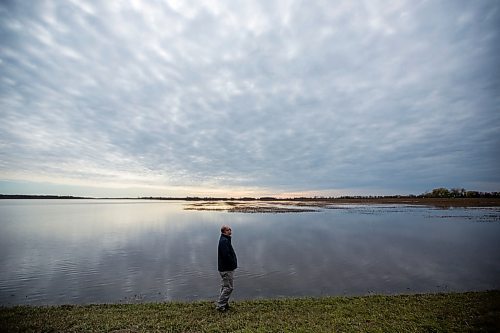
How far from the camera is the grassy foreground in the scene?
9.41 m

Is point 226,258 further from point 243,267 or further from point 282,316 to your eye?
point 243,267

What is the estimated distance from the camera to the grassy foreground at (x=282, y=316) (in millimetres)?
9406

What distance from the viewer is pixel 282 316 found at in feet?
34.1

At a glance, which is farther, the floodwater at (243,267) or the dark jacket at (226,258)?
the floodwater at (243,267)

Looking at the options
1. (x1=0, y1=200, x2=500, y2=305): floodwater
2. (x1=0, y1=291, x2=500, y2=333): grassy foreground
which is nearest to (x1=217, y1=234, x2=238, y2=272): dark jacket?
(x1=0, y1=291, x2=500, y2=333): grassy foreground

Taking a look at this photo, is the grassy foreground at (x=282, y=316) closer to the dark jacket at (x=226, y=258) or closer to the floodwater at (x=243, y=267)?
the dark jacket at (x=226, y=258)

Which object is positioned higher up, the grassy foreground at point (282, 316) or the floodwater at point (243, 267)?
the grassy foreground at point (282, 316)

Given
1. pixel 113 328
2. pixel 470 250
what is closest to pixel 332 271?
pixel 113 328

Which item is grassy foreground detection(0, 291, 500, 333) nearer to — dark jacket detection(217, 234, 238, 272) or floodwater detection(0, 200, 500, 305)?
dark jacket detection(217, 234, 238, 272)

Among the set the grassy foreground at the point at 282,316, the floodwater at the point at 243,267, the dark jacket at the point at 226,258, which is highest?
the dark jacket at the point at 226,258

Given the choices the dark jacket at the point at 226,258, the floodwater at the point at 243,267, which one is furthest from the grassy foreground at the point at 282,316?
the floodwater at the point at 243,267

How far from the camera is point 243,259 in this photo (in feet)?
73.4

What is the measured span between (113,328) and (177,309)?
93.9 inches

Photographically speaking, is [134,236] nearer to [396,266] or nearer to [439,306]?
[396,266]
